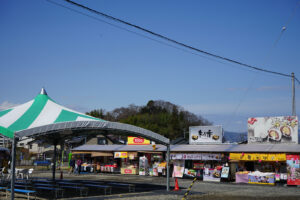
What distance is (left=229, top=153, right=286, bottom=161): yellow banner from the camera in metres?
22.6

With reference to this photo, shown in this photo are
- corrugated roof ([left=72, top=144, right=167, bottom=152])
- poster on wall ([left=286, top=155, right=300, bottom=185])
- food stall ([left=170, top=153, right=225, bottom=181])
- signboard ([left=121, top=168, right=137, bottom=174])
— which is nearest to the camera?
poster on wall ([left=286, top=155, right=300, bottom=185])

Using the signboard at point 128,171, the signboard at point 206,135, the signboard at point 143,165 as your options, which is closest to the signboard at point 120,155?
the signboard at point 128,171

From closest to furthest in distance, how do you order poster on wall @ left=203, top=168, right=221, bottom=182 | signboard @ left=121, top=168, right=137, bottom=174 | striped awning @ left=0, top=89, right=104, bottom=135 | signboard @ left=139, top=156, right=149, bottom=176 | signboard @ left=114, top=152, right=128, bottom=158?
striped awning @ left=0, top=89, right=104, bottom=135, poster on wall @ left=203, top=168, right=221, bottom=182, signboard @ left=139, top=156, right=149, bottom=176, signboard @ left=114, top=152, right=128, bottom=158, signboard @ left=121, top=168, right=137, bottom=174

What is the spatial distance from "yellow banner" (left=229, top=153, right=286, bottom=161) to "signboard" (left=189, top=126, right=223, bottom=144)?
314 cm

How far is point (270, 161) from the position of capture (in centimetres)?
2406

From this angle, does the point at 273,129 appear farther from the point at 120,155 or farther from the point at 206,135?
the point at 120,155

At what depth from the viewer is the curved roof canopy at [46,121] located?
13359 millimetres

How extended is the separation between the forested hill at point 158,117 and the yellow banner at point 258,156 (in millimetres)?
43148

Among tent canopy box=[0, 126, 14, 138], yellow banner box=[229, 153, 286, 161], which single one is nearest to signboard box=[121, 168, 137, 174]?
yellow banner box=[229, 153, 286, 161]

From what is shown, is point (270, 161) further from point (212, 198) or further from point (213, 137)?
point (212, 198)

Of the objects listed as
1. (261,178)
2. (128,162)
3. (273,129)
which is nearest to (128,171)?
(128,162)

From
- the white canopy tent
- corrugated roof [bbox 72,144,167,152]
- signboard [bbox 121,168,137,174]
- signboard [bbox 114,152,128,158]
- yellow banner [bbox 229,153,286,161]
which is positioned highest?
the white canopy tent

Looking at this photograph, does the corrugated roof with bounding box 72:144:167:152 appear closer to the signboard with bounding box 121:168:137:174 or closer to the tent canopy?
the signboard with bounding box 121:168:137:174

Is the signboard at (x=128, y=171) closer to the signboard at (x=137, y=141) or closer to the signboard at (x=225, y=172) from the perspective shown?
the signboard at (x=137, y=141)
